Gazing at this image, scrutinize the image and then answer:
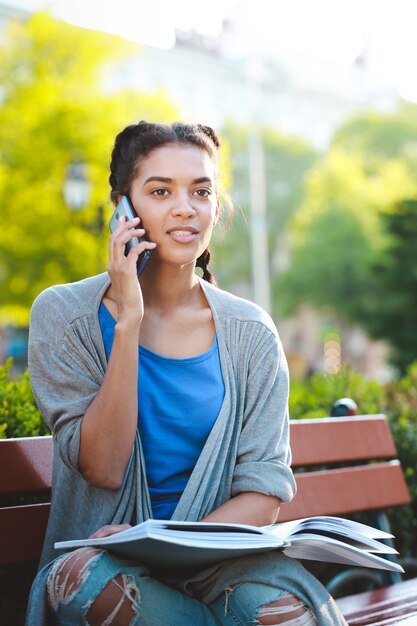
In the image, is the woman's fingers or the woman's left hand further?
the woman's fingers

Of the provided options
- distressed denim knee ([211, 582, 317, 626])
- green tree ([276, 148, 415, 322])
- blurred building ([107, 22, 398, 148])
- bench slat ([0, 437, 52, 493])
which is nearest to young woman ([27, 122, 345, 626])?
distressed denim knee ([211, 582, 317, 626])

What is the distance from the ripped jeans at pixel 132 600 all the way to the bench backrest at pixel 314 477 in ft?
2.06

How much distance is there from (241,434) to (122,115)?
20477mm

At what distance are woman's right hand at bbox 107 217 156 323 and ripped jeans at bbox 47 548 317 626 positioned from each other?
638 mm

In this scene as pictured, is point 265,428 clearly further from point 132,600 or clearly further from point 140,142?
point 140,142

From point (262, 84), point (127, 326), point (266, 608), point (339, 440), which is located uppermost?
point (262, 84)

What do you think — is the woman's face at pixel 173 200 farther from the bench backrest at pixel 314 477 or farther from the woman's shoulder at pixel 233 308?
the bench backrest at pixel 314 477

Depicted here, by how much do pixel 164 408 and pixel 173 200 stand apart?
583mm

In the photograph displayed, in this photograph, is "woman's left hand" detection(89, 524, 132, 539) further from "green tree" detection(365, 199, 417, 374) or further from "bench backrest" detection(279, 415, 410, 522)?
"green tree" detection(365, 199, 417, 374)

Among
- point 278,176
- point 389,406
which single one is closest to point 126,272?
point 389,406

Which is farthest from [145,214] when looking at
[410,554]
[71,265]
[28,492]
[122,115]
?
[122,115]

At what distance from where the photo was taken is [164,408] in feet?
8.63

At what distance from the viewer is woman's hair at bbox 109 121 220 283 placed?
274 centimetres

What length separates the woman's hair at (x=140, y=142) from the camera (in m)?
2.74
